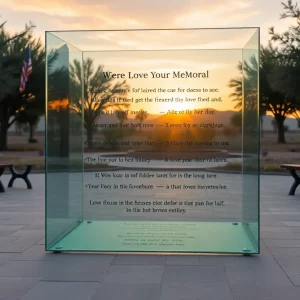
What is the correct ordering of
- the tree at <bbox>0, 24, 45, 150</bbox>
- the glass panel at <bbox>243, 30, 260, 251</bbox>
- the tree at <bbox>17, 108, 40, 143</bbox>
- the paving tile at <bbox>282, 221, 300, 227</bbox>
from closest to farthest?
the glass panel at <bbox>243, 30, 260, 251</bbox> < the paving tile at <bbox>282, 221, 300, 227</bbox> < the tree at <bbox>0, 24, 45, 150</bbox> < the tree at <bbox>17, 108, 40, 143</bbox>

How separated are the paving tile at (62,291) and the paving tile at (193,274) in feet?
2.67

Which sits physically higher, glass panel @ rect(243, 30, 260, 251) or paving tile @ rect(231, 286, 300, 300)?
glass panel @ rect(243, 30, 260, 251)

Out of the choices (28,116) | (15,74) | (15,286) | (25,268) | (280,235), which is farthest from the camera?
(28,116)

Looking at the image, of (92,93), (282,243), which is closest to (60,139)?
(92,93)

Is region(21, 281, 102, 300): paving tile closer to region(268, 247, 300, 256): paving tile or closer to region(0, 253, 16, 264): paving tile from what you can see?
region(0, 253, 16, 264): paving tile

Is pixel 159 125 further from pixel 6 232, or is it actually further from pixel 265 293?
pixel 6 232

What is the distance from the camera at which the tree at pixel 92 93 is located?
694 cm

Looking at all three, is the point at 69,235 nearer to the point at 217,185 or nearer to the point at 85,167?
the point at 85,167

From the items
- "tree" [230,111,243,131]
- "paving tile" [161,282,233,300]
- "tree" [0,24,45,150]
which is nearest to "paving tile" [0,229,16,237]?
"paving tile" [161,282,233,300]

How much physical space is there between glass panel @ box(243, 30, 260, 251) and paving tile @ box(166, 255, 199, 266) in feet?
2.83

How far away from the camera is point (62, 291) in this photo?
5.32m

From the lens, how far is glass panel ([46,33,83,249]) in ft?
22.4

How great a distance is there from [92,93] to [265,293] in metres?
3.37

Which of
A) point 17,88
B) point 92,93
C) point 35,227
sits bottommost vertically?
point 35,227
